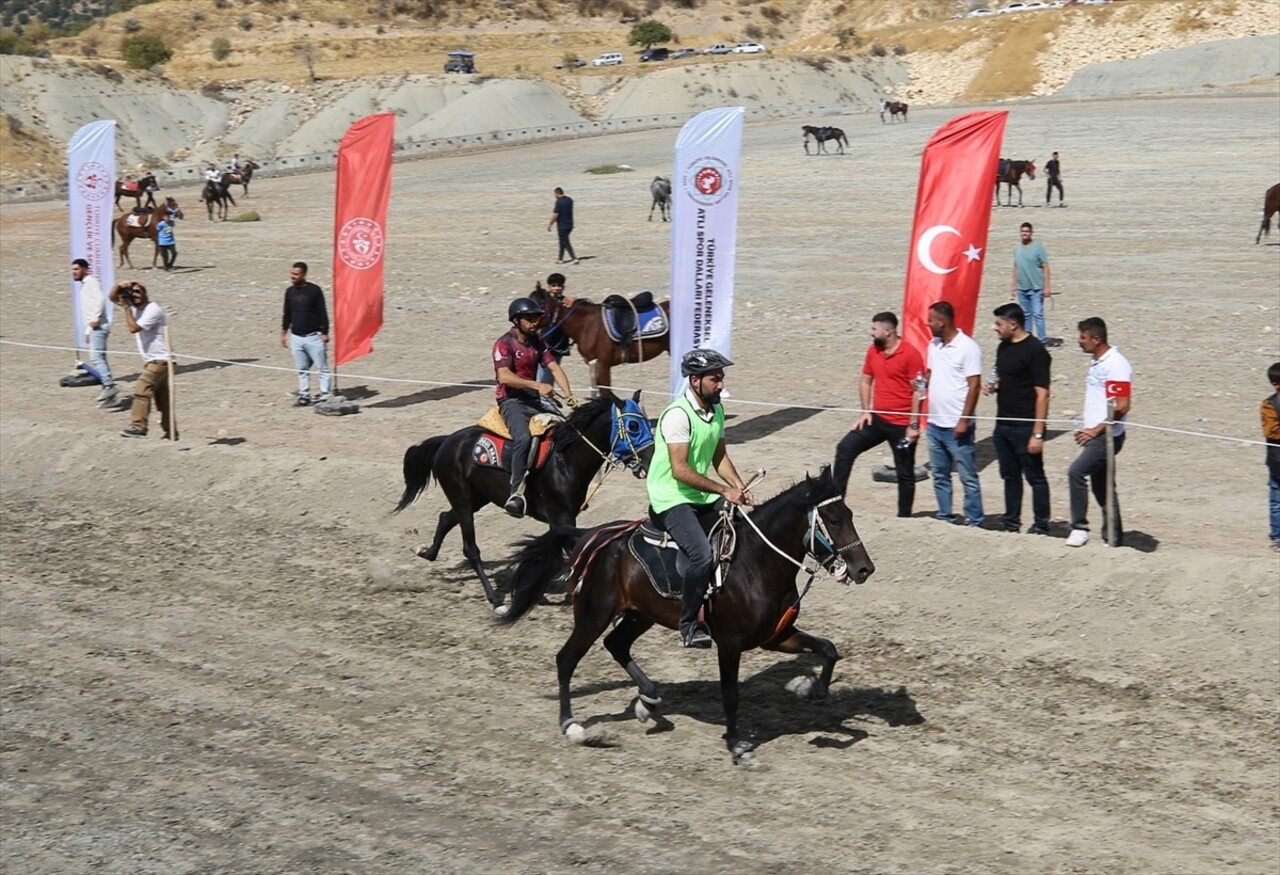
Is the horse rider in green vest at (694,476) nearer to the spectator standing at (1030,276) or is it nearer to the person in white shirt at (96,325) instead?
the spectator standing at (1030,276)

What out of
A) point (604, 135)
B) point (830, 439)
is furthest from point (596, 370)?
point (604, 135)

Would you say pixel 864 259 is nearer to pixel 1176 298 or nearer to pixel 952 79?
pixel 1176 298

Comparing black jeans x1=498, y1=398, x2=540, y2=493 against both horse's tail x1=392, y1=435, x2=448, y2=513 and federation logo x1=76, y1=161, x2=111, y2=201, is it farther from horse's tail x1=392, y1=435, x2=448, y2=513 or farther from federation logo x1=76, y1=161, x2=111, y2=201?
federation logo x1=76, y1=161, x2=111, y2=201

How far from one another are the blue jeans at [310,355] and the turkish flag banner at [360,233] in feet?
0.85

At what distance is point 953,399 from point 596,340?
5922 millimetres

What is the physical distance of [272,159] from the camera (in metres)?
69.0

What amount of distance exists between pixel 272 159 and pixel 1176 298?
53263mm

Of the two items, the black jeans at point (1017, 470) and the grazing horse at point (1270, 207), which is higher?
the grazing horse at point (1270, 207)

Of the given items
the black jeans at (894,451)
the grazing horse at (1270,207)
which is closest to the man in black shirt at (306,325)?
the black jeans at (894,451)

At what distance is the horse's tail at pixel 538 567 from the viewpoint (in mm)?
9578

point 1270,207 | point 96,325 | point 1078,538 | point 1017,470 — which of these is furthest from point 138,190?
point 1078,538

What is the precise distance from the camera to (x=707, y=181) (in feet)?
50.2

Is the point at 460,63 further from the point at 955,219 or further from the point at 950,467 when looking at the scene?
the point at 950,467

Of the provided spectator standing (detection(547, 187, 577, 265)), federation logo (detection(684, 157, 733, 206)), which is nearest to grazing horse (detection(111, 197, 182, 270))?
spectator standing (detection(547, 187, 577, 265))
